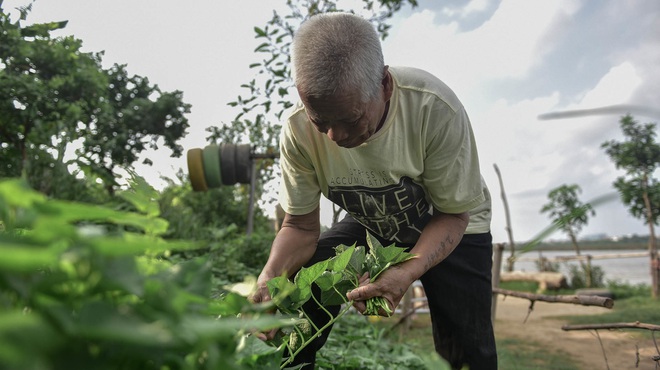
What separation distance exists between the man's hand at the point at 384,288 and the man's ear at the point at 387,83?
0.63m

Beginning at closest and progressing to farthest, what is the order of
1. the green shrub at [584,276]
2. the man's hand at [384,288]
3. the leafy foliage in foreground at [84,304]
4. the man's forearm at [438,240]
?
1. the leafy foliage in foreground at [84,304]
2. the man's hand at [384,288]
3. the man's forearm at [438,240]
4. the green shrub at [584,276]

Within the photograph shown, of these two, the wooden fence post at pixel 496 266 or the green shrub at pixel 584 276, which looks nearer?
the wooden fence post at pixel 496 266

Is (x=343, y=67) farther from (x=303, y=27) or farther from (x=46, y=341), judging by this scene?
(x=46, y=341)

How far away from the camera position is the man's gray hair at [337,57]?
5.09ft

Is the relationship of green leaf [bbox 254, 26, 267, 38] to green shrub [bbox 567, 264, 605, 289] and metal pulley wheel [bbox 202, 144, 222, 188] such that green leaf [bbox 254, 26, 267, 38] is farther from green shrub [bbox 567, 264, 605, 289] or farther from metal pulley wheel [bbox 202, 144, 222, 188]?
green shrub [bbox 567, 264, 605, 289]

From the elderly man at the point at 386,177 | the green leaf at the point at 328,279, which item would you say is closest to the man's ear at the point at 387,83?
the elderly man at the point at 386,177

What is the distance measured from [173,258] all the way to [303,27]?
135 inches

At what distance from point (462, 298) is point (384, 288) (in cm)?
93

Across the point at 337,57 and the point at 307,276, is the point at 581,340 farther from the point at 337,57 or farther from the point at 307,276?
the point at 307,276

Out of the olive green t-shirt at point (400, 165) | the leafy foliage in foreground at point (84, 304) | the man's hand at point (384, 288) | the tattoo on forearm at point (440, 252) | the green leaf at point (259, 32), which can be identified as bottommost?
the man's hand at point (384, 288)

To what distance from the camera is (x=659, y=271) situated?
38.4ft

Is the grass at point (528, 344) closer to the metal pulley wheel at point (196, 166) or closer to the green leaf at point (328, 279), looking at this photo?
the green leaf at point (328, 279)

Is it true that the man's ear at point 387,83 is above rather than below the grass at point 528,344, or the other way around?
above

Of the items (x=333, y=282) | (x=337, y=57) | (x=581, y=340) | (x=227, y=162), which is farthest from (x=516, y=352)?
(x=333, y=282)
